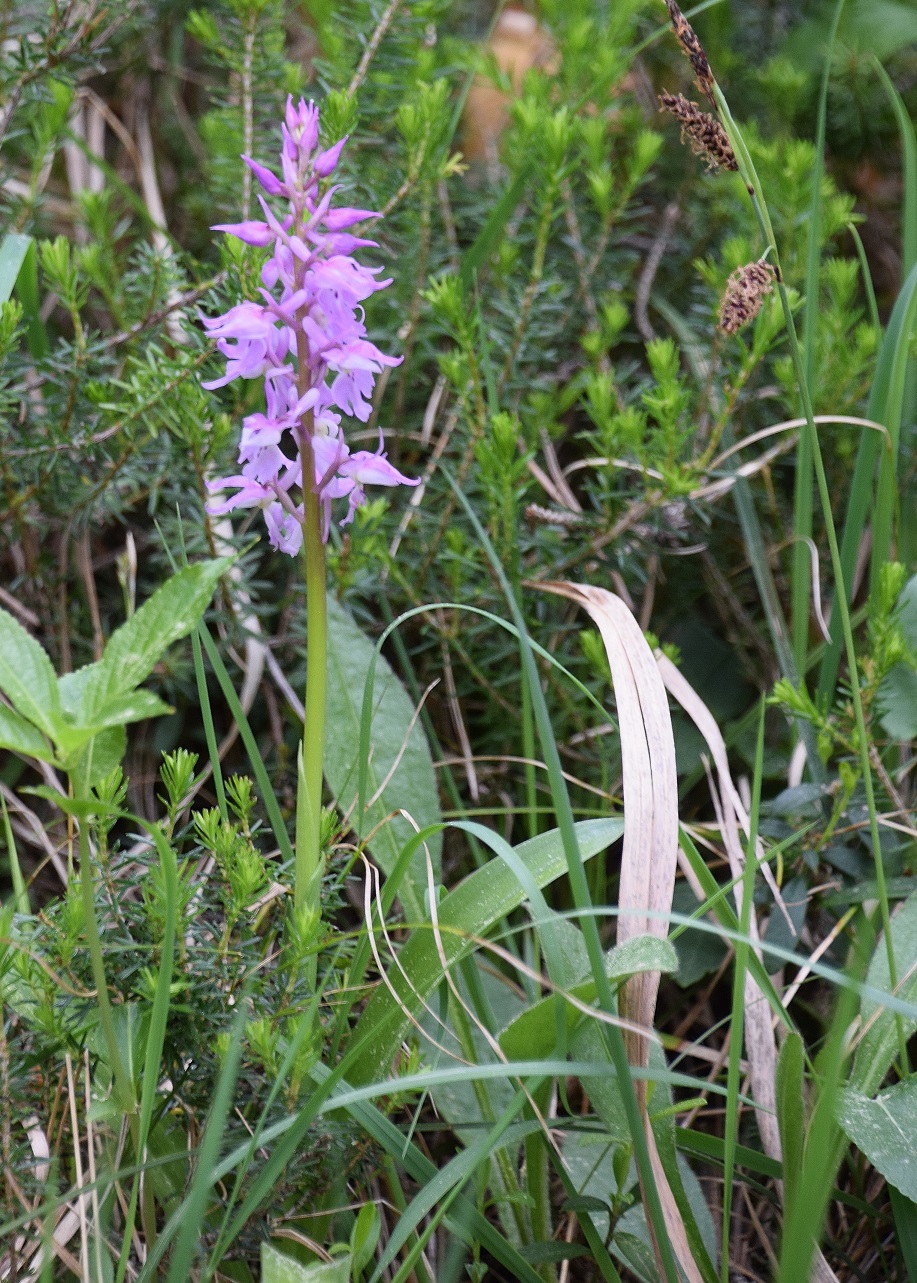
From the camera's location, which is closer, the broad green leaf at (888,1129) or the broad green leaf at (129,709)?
the broad green leaf at (129,709)

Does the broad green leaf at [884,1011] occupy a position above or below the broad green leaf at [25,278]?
below

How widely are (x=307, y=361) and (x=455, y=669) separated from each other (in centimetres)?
94

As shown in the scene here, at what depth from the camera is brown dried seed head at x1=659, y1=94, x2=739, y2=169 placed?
47.3 inches

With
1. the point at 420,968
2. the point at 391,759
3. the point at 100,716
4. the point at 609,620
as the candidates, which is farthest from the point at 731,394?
the point at 100,716

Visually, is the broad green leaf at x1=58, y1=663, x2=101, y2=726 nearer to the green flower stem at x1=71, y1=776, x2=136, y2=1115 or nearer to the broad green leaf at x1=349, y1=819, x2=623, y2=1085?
the green flower stem at x1=71, y1=776, x2=136, y2=1115

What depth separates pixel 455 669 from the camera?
6.29ft

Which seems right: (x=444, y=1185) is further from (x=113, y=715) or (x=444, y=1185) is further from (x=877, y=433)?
(x=877, y=433)

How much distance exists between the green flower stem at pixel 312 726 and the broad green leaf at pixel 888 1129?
59 cm

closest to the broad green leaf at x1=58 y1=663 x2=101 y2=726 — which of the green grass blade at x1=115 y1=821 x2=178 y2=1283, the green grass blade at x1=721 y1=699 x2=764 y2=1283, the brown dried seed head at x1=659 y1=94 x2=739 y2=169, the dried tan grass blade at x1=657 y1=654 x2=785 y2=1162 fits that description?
the green grass blade at x1=115 y1=821 x2=178 y2=1283

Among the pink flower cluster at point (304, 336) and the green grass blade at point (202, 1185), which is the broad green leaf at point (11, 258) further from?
the green grass blade at point (202, 1185)

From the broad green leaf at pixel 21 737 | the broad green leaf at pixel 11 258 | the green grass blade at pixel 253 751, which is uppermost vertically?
the broad green leaf at pixel 11 258

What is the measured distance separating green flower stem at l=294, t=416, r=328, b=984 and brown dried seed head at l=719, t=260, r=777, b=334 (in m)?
0.48

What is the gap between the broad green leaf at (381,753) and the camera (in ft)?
4.87

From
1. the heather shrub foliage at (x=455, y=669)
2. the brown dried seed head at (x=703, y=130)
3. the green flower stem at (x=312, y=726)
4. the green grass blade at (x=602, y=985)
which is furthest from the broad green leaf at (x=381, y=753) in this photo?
the brown dried seed head at (x=703, y=130)
